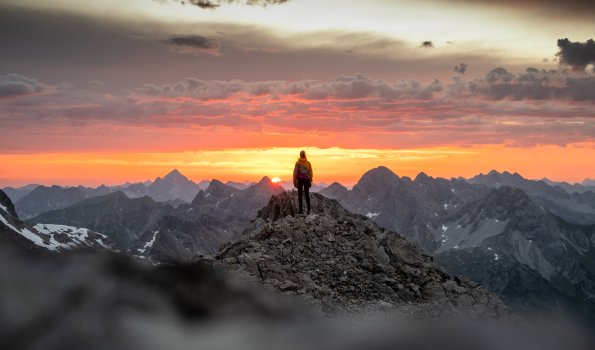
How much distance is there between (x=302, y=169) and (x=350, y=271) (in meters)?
11.6

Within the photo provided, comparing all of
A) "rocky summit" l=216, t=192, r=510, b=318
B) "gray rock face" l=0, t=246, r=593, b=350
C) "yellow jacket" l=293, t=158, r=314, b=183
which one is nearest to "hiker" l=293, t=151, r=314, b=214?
"yellow jacket" l=293, t=158, r=314, b=183

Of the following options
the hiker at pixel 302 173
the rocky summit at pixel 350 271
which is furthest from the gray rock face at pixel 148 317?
the hiker at pixel 302 173

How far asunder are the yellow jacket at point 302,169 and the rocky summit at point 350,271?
3.42 meters

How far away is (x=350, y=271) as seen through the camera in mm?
38125

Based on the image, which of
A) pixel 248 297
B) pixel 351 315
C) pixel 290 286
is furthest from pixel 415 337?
pixel 290 286

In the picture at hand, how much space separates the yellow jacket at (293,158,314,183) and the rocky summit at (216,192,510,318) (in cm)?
342

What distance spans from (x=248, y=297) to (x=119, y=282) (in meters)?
6.50

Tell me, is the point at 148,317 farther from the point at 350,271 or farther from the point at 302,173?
the point at 302,173

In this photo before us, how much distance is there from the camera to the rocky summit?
3444 centimetres

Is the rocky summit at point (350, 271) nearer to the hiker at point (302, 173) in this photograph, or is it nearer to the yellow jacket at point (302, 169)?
the hiker at point (302, 173)

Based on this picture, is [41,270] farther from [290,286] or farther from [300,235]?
[300,235]

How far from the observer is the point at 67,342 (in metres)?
16.9

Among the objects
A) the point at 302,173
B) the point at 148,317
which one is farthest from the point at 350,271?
the point at 148,317

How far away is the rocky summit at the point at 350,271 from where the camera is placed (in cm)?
3444
